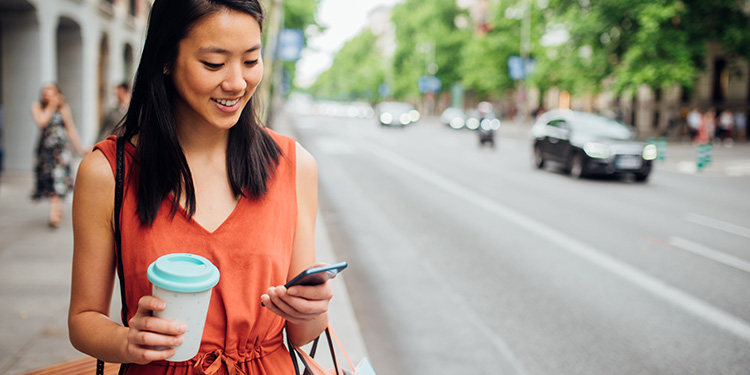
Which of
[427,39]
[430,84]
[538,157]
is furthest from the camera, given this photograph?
[427,39]

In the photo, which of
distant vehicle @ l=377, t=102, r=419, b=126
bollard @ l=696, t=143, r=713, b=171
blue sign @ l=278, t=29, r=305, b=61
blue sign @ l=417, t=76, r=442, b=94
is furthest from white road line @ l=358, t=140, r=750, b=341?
blue sign @ l=417, t=76, r=442, b=94

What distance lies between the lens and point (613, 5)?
29.5 m

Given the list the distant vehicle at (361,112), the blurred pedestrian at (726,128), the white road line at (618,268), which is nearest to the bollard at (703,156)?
the white road line at (618,268)

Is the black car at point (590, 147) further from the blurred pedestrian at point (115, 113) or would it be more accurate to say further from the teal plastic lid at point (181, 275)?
the teal plastic lid at point (181, 275)

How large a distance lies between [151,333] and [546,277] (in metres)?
5.80

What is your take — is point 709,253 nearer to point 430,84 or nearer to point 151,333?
point 151,333

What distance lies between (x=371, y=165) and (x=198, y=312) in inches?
683

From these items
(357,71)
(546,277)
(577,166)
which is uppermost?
(357,71)

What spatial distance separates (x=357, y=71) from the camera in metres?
133

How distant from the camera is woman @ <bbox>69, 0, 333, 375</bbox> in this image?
1.54 m

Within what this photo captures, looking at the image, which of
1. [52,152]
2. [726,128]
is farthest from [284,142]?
[726,128]

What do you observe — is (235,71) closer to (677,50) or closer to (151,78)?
(151,78)

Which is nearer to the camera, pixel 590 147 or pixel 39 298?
pixel 39 298

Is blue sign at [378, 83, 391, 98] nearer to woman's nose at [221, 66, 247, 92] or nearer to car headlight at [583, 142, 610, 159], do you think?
car headlight at [583, 142, 610, 159]
